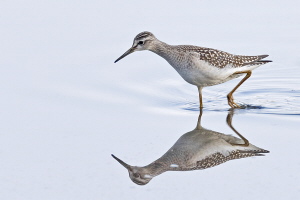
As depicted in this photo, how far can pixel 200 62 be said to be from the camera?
13203mm

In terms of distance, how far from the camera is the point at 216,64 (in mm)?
13367

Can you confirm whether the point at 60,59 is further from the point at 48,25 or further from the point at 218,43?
the point at 218,43

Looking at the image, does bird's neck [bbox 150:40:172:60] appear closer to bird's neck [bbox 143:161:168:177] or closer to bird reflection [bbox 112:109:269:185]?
bird reflection [bbox 112:109:269:185]

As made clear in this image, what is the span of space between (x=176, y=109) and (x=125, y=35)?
3718 millimetres

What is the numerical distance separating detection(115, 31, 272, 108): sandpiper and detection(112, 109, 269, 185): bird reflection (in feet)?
4.96

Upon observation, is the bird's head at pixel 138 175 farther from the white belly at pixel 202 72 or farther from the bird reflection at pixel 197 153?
the white belly at pixel 202 72

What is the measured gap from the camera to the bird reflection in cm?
1063

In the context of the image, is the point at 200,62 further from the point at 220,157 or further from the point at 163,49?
the point at 220,157

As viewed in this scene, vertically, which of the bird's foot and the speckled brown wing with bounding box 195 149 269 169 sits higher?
the bird's foot

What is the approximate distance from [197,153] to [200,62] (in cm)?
252

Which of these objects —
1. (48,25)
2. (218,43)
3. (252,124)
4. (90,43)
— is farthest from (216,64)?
(48,25)

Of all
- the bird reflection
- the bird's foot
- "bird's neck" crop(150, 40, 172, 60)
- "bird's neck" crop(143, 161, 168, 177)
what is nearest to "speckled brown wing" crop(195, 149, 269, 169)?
the bird reflection

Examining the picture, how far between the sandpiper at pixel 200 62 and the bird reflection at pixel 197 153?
1.51 meters

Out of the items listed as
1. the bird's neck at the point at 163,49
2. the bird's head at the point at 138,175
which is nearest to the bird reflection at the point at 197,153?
the bird's head at the point at 138,175
